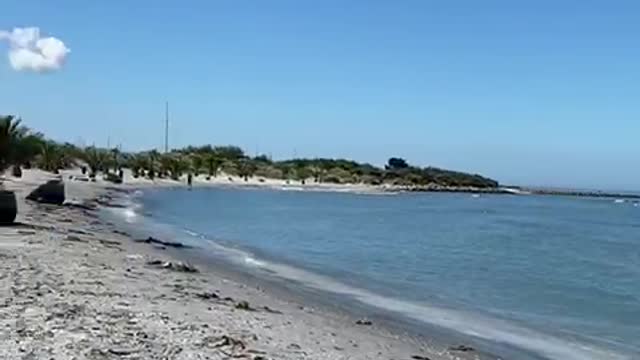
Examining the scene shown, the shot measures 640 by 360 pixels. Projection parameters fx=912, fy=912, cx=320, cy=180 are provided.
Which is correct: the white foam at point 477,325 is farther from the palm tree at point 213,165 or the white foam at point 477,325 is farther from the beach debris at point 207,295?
the palm tree at point 213,165

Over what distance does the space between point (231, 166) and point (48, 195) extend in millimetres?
105531

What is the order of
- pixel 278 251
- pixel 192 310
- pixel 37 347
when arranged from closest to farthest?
pixel 37 347
pixel 192 310
pixel 278 251

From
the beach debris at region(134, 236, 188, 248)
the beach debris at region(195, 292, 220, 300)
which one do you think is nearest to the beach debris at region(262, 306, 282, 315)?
the beach debris at region(195, 292, 220, 300)

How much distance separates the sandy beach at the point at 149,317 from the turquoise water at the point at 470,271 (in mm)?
3341

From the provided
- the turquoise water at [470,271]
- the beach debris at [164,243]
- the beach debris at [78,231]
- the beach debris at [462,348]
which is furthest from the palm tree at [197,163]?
the beach debris at [462,348]

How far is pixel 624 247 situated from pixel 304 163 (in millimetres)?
134740

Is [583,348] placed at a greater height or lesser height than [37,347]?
lesser

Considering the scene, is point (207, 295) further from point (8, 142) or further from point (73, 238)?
point (8, 142)

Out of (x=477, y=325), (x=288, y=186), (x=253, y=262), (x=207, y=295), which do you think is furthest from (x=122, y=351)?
(x=288, y=186)

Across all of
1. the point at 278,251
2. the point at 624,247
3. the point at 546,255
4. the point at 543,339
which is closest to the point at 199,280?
the point at 543,339

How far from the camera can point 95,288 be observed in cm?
1369

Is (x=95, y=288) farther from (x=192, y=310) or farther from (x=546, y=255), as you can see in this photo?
(x=546, y=255)

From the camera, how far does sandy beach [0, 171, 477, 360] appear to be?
942 centimetres

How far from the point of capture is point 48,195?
131 feet
